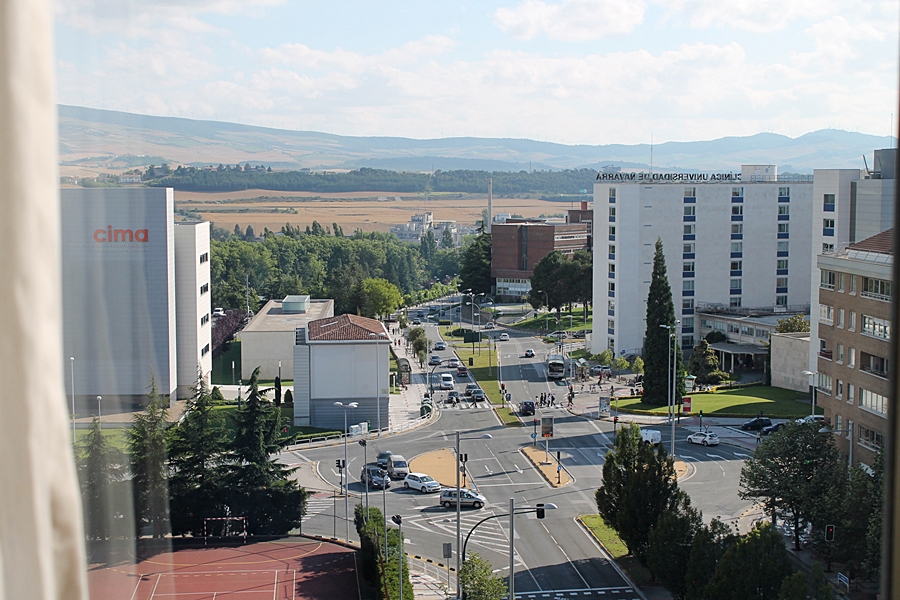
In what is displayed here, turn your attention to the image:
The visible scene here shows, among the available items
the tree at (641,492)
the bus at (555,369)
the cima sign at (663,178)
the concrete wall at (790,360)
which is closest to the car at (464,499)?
the tree at (641,492)

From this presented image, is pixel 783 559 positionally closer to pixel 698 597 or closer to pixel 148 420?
pixel 698 597

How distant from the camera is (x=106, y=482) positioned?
302cm

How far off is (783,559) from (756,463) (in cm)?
376

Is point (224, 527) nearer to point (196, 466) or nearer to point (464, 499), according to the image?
point (196, 466)

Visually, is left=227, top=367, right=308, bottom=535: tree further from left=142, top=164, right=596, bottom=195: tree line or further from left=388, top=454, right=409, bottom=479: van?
left=142, top=164, right=596, bottom=195: tree line

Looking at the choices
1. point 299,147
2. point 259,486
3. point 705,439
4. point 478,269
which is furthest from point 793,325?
point 299,147

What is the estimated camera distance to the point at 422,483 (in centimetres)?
1678

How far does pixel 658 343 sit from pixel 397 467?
26.9 feet

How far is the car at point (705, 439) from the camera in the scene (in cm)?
1939

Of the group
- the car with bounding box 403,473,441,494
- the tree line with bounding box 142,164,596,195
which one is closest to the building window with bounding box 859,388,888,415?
the car with bounding box 403,473,441,494

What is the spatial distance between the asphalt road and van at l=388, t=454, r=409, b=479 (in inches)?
25.0

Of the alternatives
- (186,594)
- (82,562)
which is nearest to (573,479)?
(186,594)

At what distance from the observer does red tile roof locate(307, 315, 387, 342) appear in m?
21.9

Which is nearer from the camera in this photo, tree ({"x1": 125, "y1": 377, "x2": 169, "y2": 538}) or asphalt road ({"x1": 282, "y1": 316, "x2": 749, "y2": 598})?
tree ({"x1": 125, "y1": 377, "x2": 169, "y2": 538})
